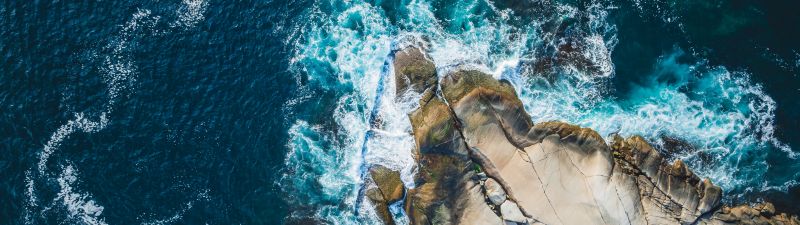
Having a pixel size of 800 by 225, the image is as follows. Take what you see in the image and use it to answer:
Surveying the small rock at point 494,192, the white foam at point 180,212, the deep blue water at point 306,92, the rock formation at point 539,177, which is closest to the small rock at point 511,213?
the rock formation at point 539,177

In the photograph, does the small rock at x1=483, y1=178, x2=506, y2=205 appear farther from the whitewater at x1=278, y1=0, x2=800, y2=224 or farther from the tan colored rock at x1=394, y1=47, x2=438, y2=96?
the tan colored rock at x1=394, y1=47, x2=438, y2=96

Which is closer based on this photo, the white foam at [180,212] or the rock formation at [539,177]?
the rock formation at [539,177]

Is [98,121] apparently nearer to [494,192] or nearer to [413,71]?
[413,71]

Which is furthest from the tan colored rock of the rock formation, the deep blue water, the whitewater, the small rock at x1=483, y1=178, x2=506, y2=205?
the small rock at x1=483, y1=178, x2=506, y2=205

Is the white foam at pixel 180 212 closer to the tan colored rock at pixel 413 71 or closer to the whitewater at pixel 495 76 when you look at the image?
the whitewater at pixel 495 76

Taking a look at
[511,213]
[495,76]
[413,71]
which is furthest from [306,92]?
[511,213]

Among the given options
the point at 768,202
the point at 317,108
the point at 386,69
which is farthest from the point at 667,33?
the point at 317,108

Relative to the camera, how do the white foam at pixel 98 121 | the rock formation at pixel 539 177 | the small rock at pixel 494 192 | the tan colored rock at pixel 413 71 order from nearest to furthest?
the rock formation at pixel 539 177 < the small rock at pixel 494 192 < the tan colored rock at pixel 413 71 < the white foam at pixel 98 121
